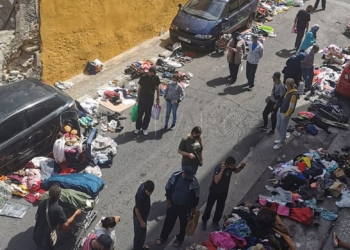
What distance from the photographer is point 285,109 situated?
10.1 m

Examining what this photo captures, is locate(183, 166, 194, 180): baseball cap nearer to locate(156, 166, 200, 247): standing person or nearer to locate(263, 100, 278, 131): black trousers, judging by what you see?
locate(156, 166, 200, 247): standing person

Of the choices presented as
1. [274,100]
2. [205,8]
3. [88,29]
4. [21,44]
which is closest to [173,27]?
[205,8]

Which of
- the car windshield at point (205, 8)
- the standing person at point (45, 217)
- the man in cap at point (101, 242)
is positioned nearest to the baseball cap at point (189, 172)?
the man in cap at point (101, 242)

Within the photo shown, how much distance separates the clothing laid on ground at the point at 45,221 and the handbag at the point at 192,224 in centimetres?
224

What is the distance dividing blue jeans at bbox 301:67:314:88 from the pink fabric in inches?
276

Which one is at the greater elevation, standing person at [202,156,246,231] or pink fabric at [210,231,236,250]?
standing person at [202,156,246,231]

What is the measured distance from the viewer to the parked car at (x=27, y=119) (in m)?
8.86

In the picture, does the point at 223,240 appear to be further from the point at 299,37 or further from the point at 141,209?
the point at 299,37

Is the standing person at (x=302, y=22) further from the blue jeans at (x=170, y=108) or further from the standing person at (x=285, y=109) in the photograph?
the blue jeans at (x=170, y=108)

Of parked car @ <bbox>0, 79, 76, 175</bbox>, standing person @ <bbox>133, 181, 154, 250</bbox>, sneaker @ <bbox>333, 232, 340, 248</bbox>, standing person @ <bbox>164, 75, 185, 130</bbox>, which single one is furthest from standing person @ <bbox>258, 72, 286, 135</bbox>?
standing person @ <bbox>133, 181, 154, 250</bbox>

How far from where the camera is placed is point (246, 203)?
28.7ft

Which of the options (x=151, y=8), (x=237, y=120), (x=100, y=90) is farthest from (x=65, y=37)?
(x=237, y=120)

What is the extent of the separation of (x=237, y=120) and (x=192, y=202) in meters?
4.91

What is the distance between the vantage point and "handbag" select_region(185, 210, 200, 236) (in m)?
7.70
